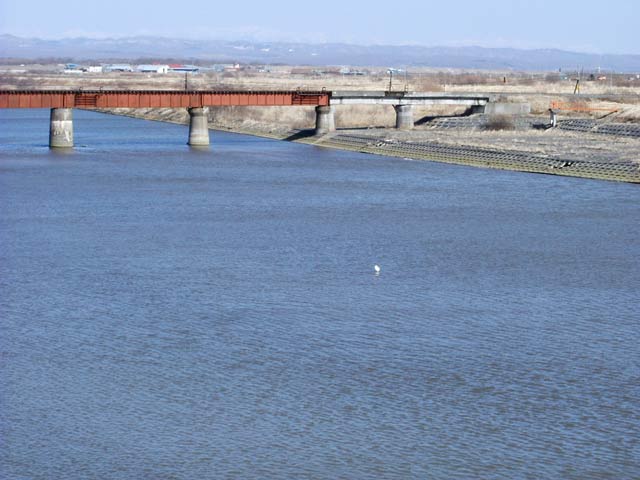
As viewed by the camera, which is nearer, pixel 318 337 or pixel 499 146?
pixel 318 337

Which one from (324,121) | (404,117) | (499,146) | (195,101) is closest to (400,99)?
(404,117)

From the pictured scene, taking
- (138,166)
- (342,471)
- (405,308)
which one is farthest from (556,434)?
(138,166)

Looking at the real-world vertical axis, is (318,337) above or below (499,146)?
below

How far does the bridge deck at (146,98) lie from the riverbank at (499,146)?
4.57 meters

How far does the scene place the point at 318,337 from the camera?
107 feet

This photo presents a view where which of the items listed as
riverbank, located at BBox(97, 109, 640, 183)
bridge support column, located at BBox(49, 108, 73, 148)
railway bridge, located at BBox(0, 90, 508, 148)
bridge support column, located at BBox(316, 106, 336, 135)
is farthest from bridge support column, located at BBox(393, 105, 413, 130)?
bridge support column, located at BBox(49, 108, 73, 148)

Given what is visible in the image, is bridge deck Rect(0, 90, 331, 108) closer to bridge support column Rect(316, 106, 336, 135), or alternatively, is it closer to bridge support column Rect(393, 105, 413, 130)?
bridge support column Rect(316, 106, 336, 135)

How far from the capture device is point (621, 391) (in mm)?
28188

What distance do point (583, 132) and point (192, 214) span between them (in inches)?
1952

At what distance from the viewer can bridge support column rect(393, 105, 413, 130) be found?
336ft

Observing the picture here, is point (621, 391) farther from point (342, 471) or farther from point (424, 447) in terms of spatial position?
point (342, 471)

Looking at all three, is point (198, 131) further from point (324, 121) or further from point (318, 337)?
point (318, 337)

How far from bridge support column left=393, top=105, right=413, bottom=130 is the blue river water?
4182 centimetres

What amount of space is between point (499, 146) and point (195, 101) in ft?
70.4
